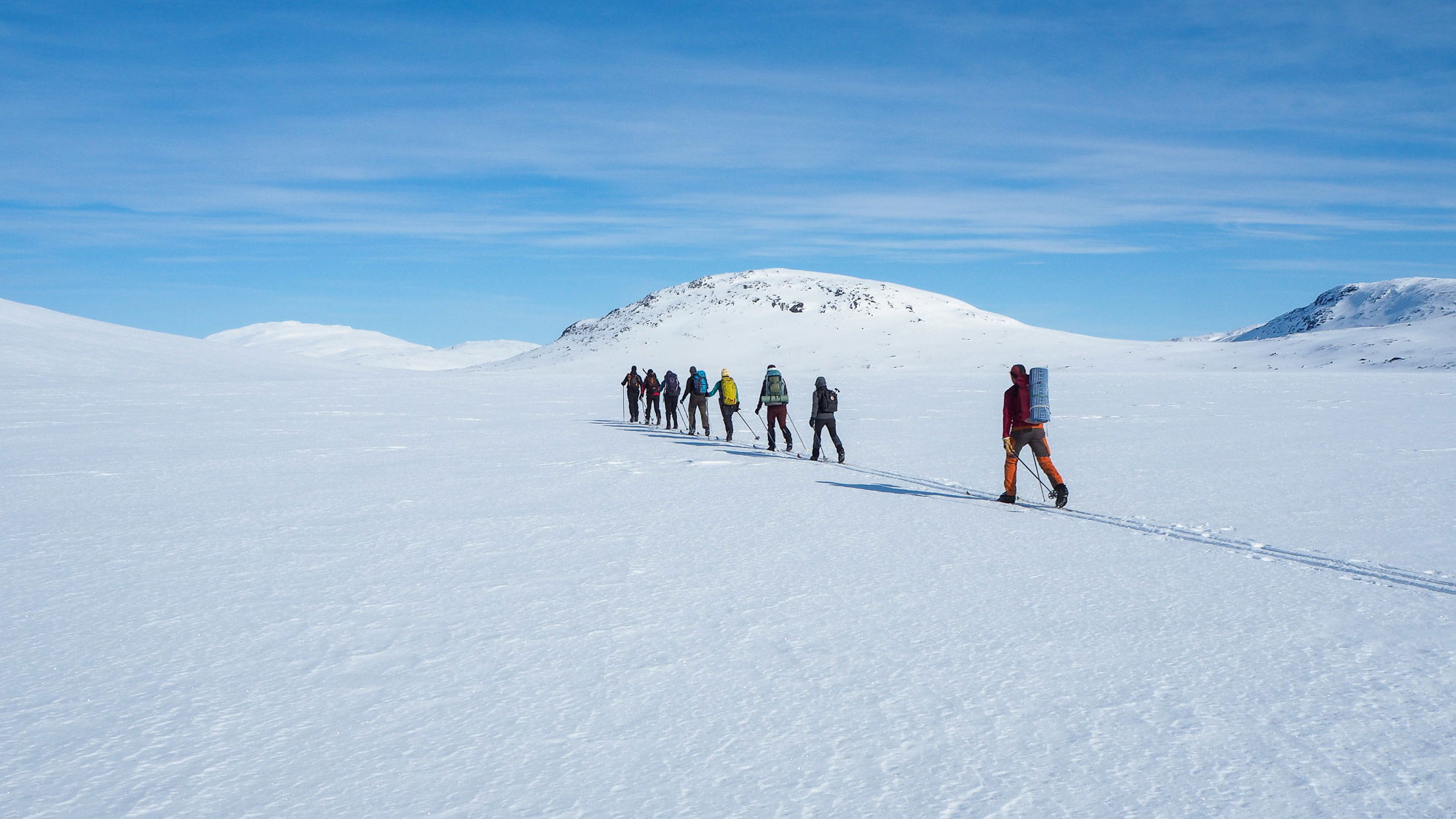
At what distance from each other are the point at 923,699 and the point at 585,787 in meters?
1.70

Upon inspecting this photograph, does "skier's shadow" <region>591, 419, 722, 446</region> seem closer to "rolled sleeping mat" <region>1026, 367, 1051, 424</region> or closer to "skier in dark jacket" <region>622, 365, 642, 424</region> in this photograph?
"skier in dark jacket" <region>622, 365, 642, 424</region>

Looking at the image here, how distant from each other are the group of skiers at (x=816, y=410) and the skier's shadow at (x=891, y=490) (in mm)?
721

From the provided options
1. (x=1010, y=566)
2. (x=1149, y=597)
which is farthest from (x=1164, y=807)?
(x=1010, y=566)

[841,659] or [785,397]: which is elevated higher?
[785,397]

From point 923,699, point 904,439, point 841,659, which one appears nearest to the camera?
point 923,699

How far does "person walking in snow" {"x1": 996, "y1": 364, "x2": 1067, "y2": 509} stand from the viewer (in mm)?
10172

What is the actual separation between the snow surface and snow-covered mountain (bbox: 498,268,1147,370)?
91141 mm

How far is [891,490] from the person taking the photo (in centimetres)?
1175

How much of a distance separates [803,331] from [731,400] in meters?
122

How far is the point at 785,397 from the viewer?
53.6 ft

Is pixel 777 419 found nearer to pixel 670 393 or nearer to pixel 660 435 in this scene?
pixel 660 435

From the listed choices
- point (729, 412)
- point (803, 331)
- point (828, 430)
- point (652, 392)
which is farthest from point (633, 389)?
point (803, 331)

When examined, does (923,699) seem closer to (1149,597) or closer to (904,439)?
(1149,597)

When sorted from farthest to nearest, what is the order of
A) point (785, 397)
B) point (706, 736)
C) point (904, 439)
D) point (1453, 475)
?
point (904, 439), point (785, 397), point (1453, 475), point (706, 736)
